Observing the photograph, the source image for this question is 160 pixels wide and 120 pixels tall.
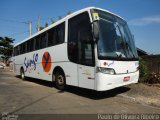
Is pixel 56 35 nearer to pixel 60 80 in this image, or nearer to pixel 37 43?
pixel 60 80

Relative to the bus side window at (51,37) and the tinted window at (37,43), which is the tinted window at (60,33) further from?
the tinted window at (37,43)

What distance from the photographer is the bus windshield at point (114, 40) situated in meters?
7.22

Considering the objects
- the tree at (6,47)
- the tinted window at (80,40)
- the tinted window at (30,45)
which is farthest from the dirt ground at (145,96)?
the tree at (6,47)

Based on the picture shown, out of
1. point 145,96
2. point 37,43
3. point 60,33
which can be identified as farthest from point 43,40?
point 145,96

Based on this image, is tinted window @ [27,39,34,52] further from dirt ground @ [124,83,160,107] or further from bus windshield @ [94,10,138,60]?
dirt ground @ [124,83,160,107]

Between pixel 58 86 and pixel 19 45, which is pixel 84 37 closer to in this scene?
pixel 58 86

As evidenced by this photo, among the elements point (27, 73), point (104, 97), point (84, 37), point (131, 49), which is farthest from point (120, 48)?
point (27, 73)

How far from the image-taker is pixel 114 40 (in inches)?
302

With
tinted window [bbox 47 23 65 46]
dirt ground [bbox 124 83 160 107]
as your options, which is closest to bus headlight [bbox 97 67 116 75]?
dirt ground [bbox 124 83 160 107]

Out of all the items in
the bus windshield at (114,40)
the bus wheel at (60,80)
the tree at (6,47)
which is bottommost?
the bus wheel at (60,80)

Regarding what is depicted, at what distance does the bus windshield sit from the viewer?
7.22m

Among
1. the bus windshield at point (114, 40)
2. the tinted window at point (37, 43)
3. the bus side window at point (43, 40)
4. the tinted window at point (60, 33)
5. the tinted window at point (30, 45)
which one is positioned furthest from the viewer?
the tinted window at point (30, 45)

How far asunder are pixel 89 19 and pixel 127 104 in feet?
10.8

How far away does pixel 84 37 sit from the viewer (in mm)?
7742
